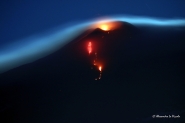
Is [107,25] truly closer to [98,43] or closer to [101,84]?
[98,43]

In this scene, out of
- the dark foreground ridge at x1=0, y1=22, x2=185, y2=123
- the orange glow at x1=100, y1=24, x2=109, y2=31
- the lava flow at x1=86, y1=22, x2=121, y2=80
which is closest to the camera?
the dark foreground ridge at x1=0, y1=22, x2=185, y2=123

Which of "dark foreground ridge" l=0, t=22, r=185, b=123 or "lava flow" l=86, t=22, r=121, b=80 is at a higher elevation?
"lava flow" l=86, t=22, r=121, b=80

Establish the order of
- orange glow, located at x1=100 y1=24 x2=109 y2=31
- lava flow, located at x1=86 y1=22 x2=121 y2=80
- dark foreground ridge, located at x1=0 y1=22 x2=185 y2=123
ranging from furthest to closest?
orange glow, located at x1=100 y1=24 x2=109 y2=31, lava flow, located at x1=86 y1=22 x2=121 y2=80, dark foreground ridge, located at x1=0 y1=22 x2=185 y2=123

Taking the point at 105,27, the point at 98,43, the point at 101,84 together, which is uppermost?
the point at 105,27

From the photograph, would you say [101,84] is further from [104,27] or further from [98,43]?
[104,27]

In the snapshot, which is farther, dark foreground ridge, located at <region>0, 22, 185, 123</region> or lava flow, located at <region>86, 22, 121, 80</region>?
lava flow, located at <region>86, 22, 121, 80</region>

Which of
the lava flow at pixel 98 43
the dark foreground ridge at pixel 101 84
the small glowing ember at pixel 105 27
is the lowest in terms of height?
the dark foreground ridge at pixel 101 84

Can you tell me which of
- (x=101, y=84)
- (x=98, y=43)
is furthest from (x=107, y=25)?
(x=101, y=84)

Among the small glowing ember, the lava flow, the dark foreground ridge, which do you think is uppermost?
the small glowing ember

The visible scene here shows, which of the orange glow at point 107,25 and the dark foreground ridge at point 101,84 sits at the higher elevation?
the orange glow at point 107,25

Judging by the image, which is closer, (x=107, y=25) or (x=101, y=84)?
(x=101, y=84)

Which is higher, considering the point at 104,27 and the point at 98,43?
the point at 104,27

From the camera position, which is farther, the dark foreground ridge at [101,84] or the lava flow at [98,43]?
the lava flow at [98,43]
